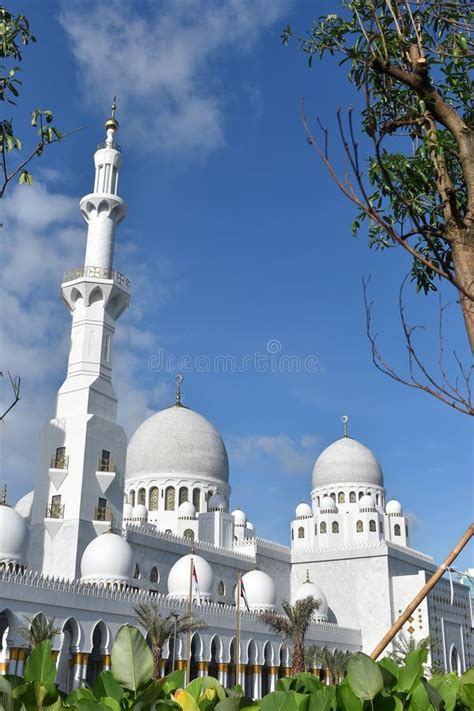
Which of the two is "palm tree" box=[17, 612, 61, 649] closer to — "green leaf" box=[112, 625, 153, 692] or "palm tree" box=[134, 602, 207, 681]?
"palm tree" box=[134, 602, 207, 681]

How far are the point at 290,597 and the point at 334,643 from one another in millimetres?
7315

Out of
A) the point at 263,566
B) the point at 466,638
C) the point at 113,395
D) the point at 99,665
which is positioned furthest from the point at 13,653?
the point at 466,638

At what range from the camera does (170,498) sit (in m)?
41.5

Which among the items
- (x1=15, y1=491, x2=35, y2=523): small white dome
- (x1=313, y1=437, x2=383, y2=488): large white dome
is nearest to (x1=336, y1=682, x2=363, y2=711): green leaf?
(x1=15, y1=491, x2=35, y2=523): small white dome

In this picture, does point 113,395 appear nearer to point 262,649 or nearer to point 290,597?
point 262,649

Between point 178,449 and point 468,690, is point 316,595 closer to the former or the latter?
point 178,449

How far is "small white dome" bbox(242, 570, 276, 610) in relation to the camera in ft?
113

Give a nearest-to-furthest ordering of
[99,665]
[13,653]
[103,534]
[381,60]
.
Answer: [381,60] < [13,653] < [99,665] < [103,534]

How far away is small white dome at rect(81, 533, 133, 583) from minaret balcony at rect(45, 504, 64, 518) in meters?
1.88

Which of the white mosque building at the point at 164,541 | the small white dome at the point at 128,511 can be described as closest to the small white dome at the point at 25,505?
the white mosque building at the point at 164,541

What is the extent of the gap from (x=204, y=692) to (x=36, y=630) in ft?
65.1

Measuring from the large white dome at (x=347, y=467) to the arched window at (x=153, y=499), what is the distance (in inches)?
569

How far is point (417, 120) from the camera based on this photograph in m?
5.72

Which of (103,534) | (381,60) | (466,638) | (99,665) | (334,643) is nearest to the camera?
(381,60)
